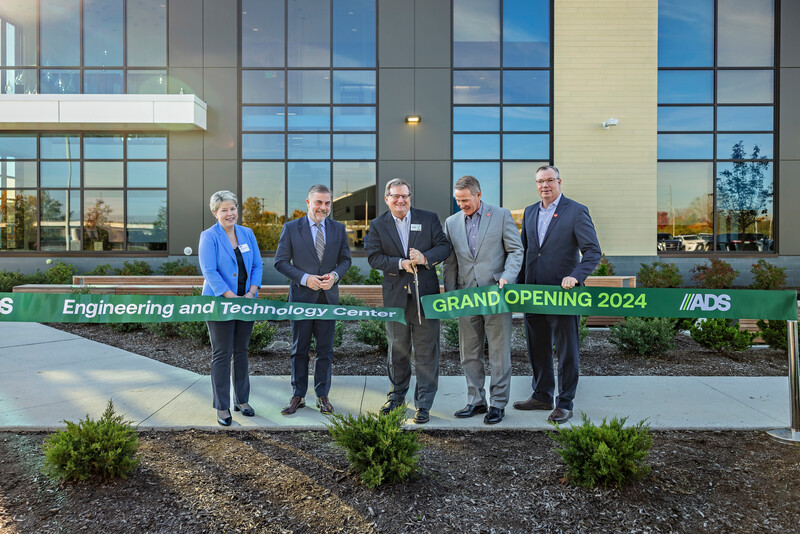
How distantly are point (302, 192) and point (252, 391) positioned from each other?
10568 mm

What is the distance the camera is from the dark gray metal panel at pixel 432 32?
14812 mm

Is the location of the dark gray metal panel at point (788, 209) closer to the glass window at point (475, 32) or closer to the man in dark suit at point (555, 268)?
the glass window at point (475, 32)

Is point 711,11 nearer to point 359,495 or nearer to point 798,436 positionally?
point 798,436

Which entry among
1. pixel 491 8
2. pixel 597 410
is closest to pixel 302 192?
pixel 491 8

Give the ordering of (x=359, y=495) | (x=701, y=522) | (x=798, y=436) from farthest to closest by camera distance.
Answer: (x=798, y=436), (x=359, y=495), (x=701, y=522)

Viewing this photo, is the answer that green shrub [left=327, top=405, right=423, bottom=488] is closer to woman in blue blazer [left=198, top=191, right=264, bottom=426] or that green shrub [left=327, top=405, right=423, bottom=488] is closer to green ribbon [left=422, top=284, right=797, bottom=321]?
green ribbon [left=422, top=284, right=797, bottom=321]

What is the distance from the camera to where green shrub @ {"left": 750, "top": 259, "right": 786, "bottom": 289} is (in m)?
14.1

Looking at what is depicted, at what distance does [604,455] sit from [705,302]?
80.7 inches

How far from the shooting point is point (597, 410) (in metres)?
4.91

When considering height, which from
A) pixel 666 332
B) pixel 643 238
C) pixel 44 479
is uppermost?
pixel 643 238

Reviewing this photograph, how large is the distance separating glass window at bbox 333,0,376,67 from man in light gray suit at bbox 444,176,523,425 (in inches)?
466

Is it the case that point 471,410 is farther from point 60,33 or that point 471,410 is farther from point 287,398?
point 60,33

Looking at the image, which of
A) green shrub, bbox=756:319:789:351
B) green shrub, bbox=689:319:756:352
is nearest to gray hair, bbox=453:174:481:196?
green shrub, bbox=689:319:756:352

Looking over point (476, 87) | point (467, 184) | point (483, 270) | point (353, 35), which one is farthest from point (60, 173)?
point (483, 270)
